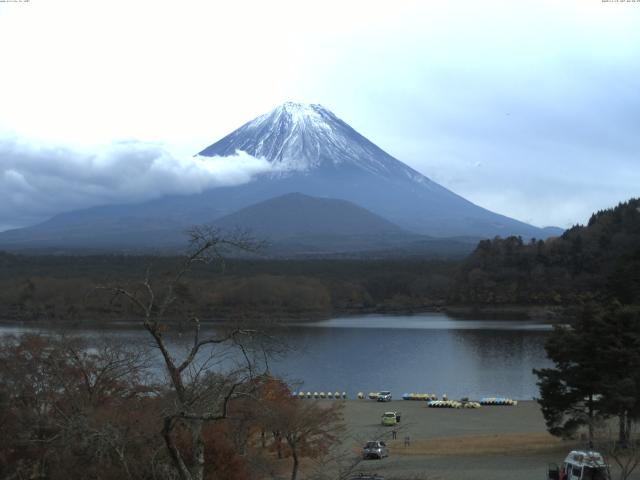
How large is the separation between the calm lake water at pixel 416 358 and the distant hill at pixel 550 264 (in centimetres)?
1435

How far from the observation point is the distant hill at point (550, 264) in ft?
197

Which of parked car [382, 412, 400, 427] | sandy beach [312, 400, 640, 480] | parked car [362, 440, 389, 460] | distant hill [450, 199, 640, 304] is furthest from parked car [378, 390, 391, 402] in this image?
distant hill [450, 199, 640, 304]

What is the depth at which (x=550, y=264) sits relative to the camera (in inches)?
2493

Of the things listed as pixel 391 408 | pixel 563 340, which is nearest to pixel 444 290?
pixel 391 408

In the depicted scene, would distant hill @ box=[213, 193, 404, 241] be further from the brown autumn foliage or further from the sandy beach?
the brown autumn foliage

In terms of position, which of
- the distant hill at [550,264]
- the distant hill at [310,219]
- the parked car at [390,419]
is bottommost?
the parked car at [390,419]

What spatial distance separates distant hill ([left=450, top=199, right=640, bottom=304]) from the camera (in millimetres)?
59969

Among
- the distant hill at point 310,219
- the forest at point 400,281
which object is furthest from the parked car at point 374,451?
the distant hill at point 310,219

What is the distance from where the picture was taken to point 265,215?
5630 inches

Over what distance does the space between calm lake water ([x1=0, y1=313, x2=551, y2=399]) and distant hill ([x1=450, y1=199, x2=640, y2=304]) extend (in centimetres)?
1435

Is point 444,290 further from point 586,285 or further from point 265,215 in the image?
point 265,215

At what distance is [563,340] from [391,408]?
944cm

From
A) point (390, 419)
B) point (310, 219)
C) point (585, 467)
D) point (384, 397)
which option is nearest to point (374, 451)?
point (585, 467)

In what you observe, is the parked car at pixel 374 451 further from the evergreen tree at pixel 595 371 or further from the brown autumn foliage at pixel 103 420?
the evergreen tree at pixel 595 371
